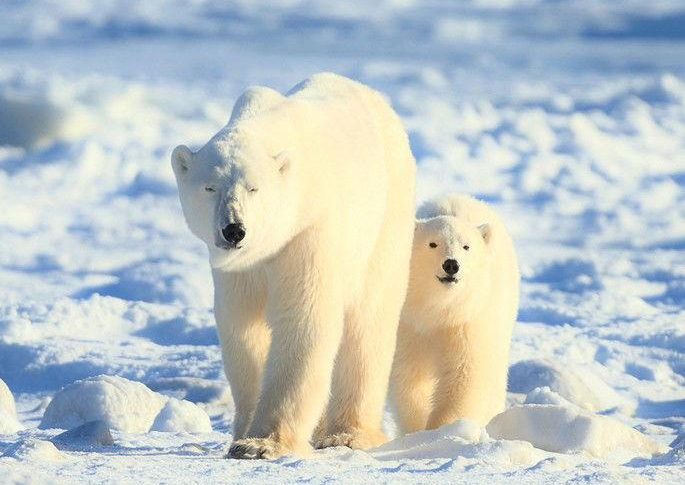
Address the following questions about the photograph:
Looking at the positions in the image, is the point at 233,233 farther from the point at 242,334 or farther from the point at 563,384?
the point at 563,384

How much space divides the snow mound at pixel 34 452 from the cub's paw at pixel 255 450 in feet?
2.71

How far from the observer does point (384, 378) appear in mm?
6828

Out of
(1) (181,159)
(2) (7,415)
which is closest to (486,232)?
(1) (181,159)

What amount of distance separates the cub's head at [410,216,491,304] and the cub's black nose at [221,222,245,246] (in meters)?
2.66

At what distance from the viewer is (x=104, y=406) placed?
920cm

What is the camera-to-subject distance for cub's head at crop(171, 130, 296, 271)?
5.08m

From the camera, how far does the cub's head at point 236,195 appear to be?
16.7ft

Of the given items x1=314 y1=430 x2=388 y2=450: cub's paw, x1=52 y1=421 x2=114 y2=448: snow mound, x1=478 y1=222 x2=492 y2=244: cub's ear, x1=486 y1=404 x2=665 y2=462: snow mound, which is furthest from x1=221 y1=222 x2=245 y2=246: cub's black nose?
x1=478 y1=222 x2=492 y2=244: cub's ear

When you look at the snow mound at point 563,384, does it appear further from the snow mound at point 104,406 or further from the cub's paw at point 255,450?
the cub's paw at point 255,450

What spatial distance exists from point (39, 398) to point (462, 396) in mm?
6481

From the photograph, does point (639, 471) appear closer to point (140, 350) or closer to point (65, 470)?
point (65, 470)

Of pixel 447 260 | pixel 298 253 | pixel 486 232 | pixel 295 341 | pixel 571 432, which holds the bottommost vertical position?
pixel 571 432

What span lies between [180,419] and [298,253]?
3898 millimetres

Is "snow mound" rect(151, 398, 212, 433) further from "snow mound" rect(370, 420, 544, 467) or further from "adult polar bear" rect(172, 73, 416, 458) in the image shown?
"snow mound" rect(370, 420, 544, 467)
